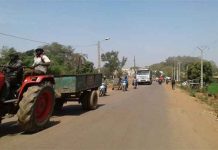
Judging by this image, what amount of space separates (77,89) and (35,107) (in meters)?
4.69

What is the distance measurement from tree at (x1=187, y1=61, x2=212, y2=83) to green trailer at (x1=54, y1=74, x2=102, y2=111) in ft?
206

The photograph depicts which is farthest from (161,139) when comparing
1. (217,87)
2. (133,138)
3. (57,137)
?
(217,87)

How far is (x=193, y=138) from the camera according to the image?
10586mm

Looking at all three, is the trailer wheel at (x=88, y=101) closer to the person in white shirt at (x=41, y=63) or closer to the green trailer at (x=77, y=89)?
the green trailer at (x=77, y=89)

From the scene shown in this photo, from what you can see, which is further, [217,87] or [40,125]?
[217,87]

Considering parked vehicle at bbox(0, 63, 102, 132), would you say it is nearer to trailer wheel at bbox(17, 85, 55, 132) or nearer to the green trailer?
trailer wheel at bbox(17, 85, 55, 132)

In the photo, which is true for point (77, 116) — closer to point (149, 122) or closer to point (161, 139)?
point (149, 122)

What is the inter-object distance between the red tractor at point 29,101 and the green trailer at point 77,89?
9.99 feet

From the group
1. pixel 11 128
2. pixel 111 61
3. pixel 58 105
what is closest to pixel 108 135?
pixel 11 128

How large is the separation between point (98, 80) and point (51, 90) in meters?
7.40

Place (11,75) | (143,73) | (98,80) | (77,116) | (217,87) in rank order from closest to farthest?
(11,75)
(77,116)
(98,80)
(217,87)
(143,73)

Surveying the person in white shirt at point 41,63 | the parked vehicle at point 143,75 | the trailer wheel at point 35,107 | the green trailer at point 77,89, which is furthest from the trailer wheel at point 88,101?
the parked vehicle at point 143,75

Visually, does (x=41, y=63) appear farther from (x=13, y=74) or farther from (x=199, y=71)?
(x=199, y=71)

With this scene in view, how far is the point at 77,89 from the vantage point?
612 inches
